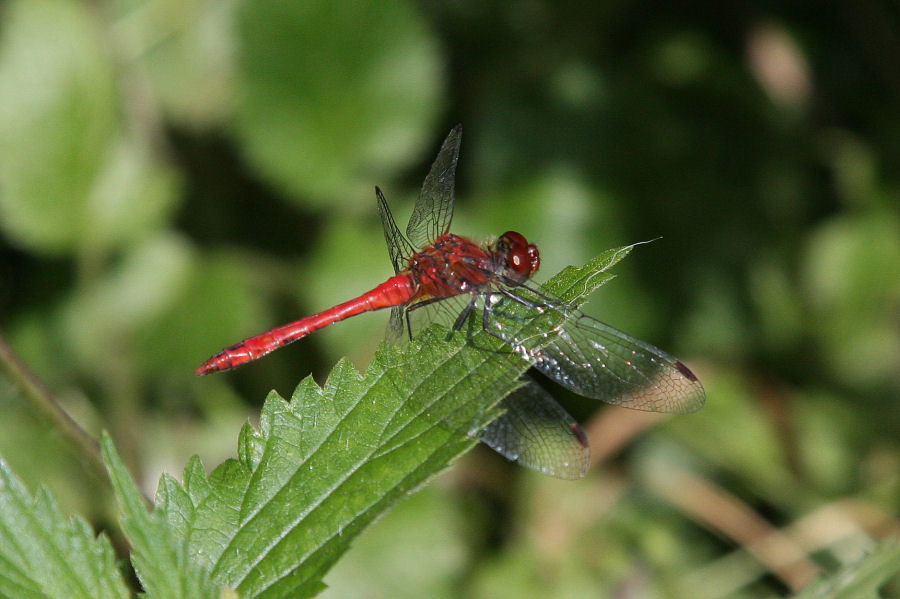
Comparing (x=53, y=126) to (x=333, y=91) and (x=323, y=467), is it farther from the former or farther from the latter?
(x=323, y=467)

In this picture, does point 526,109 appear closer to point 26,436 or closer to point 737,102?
point 737,102

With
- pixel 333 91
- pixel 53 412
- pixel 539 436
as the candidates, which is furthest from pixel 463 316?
pixel 333 91

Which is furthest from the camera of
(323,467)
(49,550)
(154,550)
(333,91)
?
(333,91)

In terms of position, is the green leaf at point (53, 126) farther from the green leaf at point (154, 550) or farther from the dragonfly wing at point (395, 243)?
the green leaf at point (154, 550)

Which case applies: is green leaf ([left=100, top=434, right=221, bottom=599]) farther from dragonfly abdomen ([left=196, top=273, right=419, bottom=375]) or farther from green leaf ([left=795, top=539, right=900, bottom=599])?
green leaf ([left=795, top=539, right=900, bottom=599])

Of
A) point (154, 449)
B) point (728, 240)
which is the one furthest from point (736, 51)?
point (154, 449)

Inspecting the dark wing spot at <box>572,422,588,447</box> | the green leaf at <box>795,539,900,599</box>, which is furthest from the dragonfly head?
the green leaf at <box>795,539,900,599</box>
